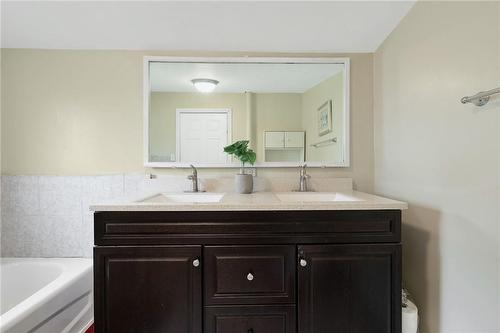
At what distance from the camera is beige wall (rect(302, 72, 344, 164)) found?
5.55ft

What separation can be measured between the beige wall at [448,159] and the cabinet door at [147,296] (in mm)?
1112

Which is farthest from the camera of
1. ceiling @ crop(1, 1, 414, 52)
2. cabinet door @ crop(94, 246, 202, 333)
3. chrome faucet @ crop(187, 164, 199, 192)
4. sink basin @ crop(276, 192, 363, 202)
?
chrome faucet @ crop(187, 164, 199, 192)

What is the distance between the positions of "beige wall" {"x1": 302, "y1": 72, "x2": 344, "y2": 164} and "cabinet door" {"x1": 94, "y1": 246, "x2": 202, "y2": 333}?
1.12 metres

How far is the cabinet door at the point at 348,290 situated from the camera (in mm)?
1054

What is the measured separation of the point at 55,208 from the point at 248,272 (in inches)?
58.5

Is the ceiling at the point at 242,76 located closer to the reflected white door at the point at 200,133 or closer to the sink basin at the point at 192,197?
the reflected white door at the point at 200,133

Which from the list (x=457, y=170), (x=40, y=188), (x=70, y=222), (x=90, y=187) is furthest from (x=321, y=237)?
(x=40, y=188)

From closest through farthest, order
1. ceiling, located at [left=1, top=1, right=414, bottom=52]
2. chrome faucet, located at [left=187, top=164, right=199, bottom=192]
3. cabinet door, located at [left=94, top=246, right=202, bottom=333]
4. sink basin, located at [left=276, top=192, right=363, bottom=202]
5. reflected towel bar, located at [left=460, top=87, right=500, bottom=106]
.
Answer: reflected towel bar, located at [left=460, top=87, right=500, bottom=106] → cabinet door, located at [left=94, top=246, right=202, bottom=333] → ceiling, located at [left=1, top=1, right=414, bottom=52] → sink basin, located at [left=276, top=192, right=363, bottom=202] → chrome faucet, located at [left=187, top=164, right=199, bottom=192]

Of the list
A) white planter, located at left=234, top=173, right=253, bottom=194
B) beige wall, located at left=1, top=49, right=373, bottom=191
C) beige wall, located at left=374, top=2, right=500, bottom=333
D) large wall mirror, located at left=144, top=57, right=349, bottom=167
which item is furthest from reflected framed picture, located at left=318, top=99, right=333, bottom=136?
beige wall, located at left=1, top=49, right=373, bottom=191

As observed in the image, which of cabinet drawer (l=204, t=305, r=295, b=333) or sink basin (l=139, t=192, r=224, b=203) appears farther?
sink basin (l=139, t=192, r=224, b=203)

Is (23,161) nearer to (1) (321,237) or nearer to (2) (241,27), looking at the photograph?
(2) (241,27)

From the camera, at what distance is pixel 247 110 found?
1.69m

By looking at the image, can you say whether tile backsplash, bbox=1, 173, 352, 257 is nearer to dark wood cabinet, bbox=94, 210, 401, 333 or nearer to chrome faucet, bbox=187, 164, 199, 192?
chrome faucet, bbox=187, 164, 199, 192

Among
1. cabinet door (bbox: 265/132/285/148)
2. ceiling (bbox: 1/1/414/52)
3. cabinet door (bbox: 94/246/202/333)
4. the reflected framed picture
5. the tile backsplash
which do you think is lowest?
cabinet door (bbox: 94/246/202/333)
